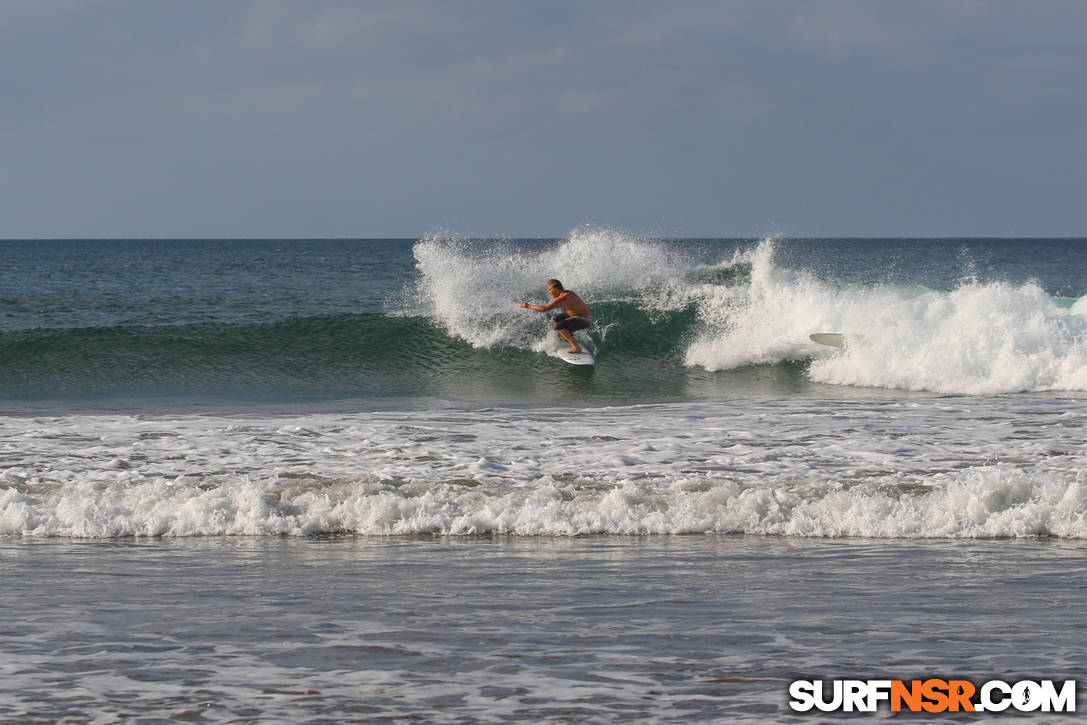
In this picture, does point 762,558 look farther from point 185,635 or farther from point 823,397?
point 823,397

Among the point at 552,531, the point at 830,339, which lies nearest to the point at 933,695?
the point at 552,531

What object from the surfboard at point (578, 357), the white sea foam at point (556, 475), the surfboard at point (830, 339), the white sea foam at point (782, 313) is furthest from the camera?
the surfboard at point (578, 357)

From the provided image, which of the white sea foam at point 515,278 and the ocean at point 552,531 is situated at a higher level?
the white sea foam at point 515,278

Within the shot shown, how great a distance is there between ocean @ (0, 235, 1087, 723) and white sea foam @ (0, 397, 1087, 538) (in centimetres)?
3

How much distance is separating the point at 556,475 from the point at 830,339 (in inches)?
373

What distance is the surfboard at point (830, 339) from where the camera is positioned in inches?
642

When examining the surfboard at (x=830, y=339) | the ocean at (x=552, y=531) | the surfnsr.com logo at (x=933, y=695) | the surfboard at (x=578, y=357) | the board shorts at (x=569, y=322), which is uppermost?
the board shorts at (x=569, y=322)

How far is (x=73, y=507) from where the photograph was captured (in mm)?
7125

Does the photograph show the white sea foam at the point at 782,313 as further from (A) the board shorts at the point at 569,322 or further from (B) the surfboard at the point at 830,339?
(A) the board shorts at the point at 569,322

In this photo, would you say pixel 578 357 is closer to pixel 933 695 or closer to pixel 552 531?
pixel 552 531

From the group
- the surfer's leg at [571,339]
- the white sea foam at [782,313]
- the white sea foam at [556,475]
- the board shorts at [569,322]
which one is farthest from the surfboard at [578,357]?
the white sea foam at [556,475]

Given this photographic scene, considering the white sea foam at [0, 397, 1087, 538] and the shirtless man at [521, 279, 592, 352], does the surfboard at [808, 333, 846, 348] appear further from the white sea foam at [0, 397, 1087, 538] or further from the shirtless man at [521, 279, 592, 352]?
the white sea foam at [0, 397, 1087, 538]

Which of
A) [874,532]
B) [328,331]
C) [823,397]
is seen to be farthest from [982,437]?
[328,331]

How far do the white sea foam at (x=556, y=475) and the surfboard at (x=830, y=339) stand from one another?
17.7ft
